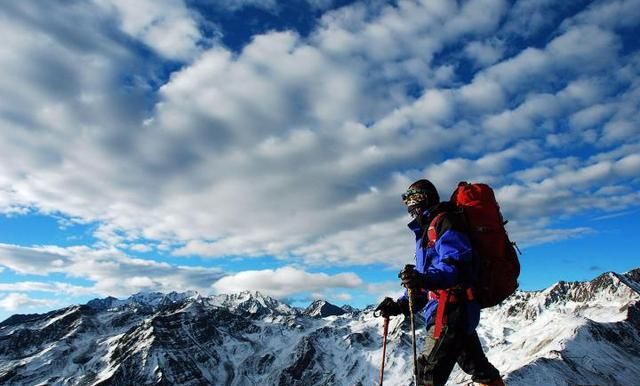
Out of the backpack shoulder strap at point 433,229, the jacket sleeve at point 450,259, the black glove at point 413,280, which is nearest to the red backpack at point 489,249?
the backpack shoulder strap at point 433,229

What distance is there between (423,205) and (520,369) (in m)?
51.9

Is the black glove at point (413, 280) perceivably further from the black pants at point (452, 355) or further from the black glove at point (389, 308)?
the black glove at point (389, 308)

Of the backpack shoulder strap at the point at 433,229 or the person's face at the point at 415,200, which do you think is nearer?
the backpack shoulder strap at the point at 433,229

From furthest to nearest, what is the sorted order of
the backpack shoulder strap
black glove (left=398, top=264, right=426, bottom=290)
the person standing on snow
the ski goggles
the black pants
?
the ski goggles < the backpack shoulder strap < the black pants < the person standing on snow < black glove (left=398, top=264, right=426, bottom=290)

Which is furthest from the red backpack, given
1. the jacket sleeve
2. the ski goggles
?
the ski goggles

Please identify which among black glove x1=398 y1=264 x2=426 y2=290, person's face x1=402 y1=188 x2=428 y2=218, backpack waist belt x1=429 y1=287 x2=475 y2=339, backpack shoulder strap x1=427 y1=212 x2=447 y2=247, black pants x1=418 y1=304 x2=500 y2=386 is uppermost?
person's face x1=402 y1=188 x2=428 y2=218

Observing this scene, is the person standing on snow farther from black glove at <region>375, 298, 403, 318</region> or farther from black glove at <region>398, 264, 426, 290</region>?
black glove at <region>375, 298, 403, 318</region>

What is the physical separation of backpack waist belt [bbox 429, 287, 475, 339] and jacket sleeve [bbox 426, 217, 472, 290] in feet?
0.96

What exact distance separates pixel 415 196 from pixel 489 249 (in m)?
1.80

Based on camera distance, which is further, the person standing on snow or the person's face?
the person's face

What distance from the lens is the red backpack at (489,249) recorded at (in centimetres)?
855

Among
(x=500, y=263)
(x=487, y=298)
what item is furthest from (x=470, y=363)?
(x=500, y=263)

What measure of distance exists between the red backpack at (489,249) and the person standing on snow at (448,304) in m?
0.23

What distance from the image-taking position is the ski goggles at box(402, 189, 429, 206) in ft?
31.7
